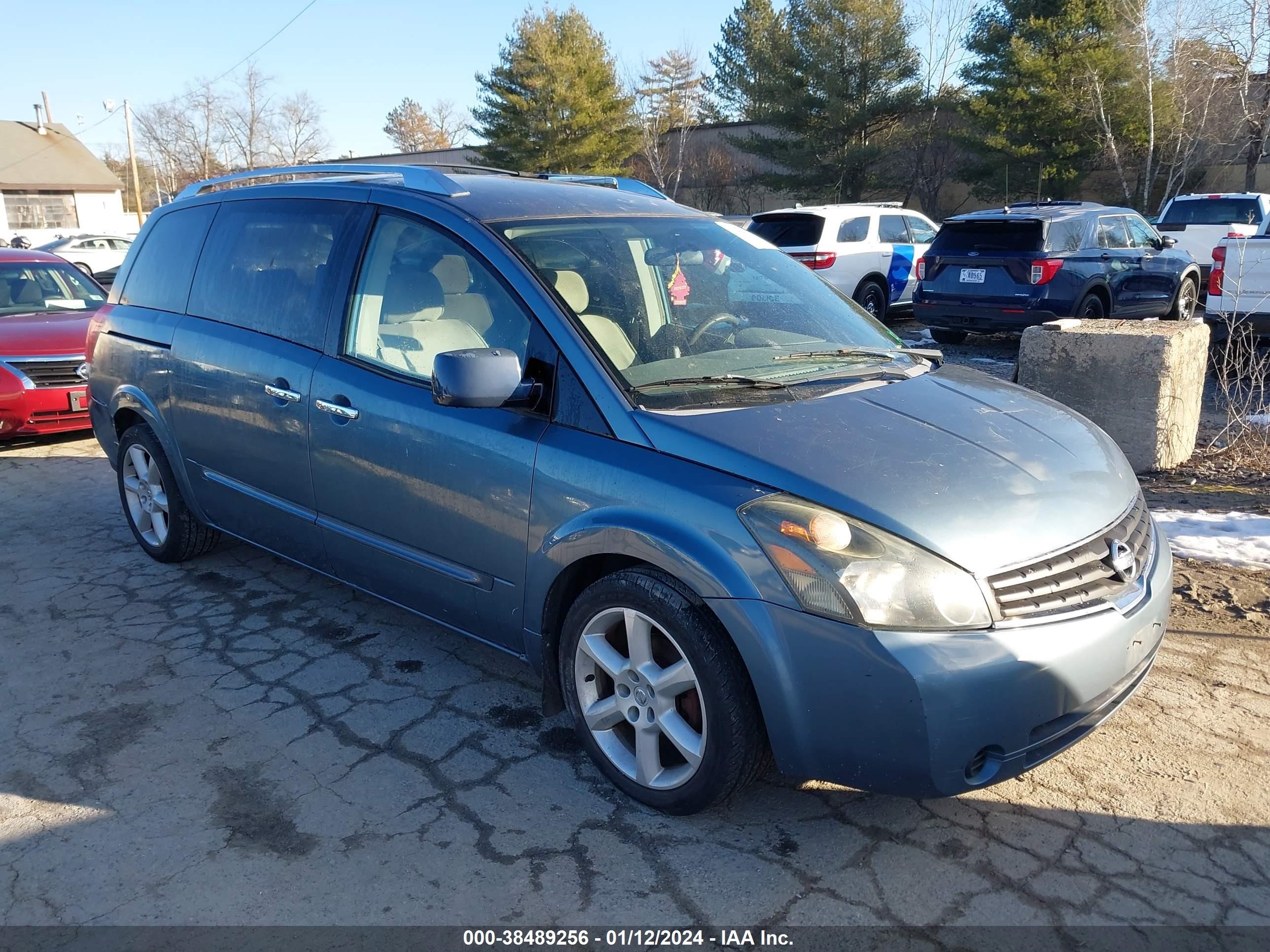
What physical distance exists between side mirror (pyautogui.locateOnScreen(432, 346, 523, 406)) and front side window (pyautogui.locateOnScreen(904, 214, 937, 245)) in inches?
499

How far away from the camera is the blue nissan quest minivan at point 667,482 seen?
252cm

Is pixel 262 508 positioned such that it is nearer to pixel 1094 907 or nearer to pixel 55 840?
pixel 55 840

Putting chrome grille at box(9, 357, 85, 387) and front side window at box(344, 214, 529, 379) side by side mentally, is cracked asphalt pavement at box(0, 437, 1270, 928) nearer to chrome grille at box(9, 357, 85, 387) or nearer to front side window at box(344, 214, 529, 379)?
front side window at box(344, 214, 529, 379)

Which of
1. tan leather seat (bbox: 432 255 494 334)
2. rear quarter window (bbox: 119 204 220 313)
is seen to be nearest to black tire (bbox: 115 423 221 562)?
rear quarter window (bbox: 119 204 220 313)

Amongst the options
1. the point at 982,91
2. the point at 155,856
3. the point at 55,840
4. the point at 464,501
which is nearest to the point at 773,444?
the point at 464,501

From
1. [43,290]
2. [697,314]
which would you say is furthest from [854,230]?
[697,314]

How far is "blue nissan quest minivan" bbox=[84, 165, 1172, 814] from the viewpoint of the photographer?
99.3 inches

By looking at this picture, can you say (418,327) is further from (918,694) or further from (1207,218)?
(1207,218)

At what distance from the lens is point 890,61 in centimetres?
3316

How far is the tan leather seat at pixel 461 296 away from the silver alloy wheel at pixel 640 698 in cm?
116

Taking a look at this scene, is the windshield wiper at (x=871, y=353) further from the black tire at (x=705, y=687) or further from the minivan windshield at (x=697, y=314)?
the black tire at (x=705, y=687)

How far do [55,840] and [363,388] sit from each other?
1.72m

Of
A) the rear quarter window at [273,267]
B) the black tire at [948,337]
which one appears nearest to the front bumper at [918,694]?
the rear quarter window at [273,267]

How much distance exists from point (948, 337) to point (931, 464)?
35.1 ft
